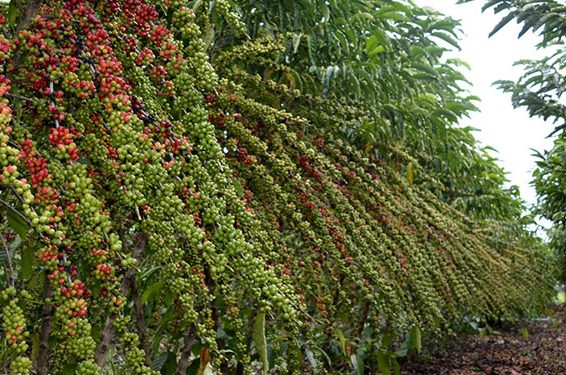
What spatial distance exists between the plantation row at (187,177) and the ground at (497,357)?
2.16m

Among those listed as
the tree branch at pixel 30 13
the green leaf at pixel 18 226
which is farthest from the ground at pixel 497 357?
the tree branch at pixel 30 13

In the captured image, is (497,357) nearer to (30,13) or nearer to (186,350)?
(186,350)

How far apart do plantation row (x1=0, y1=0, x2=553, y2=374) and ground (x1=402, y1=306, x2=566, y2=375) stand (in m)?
2.16

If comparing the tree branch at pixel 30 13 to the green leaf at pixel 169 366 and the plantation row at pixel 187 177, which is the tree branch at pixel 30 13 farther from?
the green leaf at pixel 169 366

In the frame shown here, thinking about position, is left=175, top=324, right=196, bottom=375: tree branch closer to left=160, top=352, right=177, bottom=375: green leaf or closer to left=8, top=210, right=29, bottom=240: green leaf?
left=160, top=352, right=177, bottom=375: green leaf

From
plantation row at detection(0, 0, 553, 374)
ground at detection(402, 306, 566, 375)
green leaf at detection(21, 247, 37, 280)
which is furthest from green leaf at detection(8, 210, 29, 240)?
ground at detection(402, 306, 566, 375)

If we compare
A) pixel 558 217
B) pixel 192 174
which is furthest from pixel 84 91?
pixel 558 217

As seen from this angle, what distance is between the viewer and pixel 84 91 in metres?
1.16

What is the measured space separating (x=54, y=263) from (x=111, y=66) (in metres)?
0.38

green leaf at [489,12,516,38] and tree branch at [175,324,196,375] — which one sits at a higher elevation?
green leaf at [489,12,516,38]

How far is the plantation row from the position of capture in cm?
109

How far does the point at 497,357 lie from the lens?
6.08 metres

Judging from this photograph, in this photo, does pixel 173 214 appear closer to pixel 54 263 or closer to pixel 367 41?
pixel 54 263

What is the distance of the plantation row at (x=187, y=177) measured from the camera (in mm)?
1093
